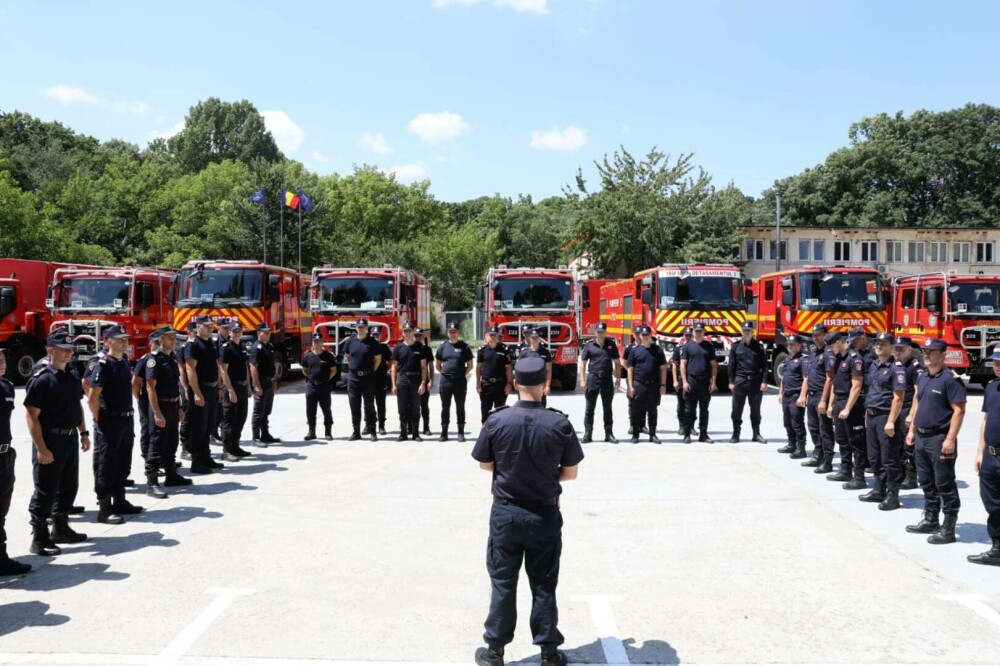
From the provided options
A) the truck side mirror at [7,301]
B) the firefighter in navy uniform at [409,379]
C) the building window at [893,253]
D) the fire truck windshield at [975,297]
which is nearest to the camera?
the firefighter in navy uniform at [409,379]

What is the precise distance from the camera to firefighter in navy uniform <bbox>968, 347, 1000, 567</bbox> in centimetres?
618

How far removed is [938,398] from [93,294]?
18.8 meters

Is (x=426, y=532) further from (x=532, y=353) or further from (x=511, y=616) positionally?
(x=532, y=353)

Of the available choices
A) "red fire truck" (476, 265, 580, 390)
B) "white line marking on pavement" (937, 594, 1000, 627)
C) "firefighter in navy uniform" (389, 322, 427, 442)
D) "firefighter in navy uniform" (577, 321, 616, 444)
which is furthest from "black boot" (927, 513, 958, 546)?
"red fire truck" (476, 265, 580, 390)

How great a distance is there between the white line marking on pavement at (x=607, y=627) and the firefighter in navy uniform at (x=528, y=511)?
0.32 m

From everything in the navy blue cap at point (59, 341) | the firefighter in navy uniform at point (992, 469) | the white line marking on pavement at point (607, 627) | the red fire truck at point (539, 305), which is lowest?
the white line marking on pavement at point (607, 627)

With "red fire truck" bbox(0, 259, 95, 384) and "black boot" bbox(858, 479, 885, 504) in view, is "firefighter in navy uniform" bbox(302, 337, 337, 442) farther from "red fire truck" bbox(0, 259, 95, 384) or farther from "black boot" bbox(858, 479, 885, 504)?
"red fire truck" bbox(0, 259, 95, 384)

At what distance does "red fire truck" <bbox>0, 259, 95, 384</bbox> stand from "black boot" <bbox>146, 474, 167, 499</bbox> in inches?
565

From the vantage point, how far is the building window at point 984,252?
49.3 meters

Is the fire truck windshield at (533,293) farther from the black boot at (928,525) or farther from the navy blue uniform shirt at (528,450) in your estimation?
the navy blue uniform shirt at (528,450)

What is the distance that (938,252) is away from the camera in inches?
1972

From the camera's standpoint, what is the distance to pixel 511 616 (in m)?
4.35

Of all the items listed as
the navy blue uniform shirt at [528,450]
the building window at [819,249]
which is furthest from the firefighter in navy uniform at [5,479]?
the building window at [819,249]

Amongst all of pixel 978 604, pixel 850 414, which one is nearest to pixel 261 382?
pixel 850 414
